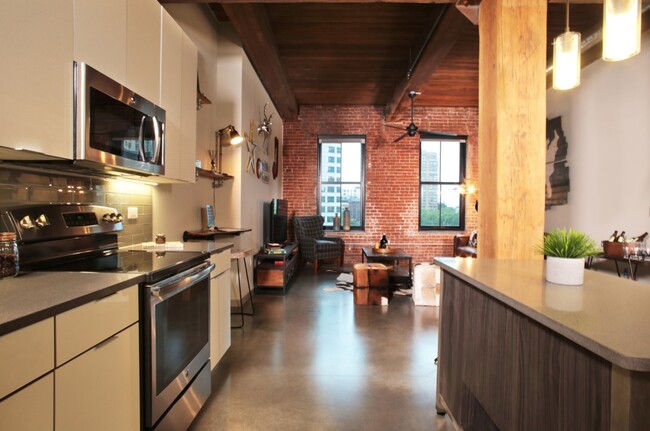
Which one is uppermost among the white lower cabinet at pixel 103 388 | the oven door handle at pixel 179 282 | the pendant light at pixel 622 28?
the pendant light at pixel 622 28

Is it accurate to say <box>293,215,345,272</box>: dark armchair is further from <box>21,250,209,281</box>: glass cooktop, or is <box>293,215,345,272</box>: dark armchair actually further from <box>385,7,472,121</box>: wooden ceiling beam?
<box>21,250,209,281</box>: glass cooktop

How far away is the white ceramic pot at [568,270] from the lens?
1303mm

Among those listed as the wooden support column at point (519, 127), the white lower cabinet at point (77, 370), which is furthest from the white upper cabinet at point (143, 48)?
the wooden support column at point (519, 127)

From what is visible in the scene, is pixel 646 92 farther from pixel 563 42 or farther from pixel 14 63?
pixel 14 63

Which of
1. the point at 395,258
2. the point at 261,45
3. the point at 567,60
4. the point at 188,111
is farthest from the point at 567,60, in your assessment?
the point at 395,258

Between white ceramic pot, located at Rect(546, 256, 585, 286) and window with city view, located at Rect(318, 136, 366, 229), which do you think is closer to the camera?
white ceramic pot, located at Rect(546, 256, 585, 286)

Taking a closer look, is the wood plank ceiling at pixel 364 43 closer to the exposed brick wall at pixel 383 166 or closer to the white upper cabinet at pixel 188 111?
the white upper cabinet at pixel 188 111

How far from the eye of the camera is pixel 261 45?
372cm

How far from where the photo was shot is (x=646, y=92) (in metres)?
3.50

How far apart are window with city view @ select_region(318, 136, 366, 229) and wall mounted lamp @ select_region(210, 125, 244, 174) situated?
351 centimetres

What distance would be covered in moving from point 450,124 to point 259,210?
14.5 feet

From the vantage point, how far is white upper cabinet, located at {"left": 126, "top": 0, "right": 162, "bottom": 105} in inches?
70.5

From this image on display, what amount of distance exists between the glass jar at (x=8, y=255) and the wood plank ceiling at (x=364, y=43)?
7.10 feet

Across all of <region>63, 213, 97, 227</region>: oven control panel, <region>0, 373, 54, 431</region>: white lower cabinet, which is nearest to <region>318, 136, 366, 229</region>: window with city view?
<region>63, 213, 97, 227</region>: oven control panel
